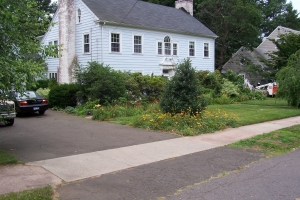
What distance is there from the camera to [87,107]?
57.6ft

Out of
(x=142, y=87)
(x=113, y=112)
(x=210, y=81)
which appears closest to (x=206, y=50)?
(x=210, y=81)

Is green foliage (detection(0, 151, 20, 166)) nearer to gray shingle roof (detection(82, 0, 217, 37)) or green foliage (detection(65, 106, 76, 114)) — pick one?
green foliage (detection(65, 106, 76, 114))

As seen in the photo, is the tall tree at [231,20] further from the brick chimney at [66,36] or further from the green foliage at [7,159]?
the green foliage at [7,159]

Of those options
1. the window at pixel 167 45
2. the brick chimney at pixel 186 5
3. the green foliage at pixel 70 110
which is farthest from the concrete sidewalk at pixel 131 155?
the brick chimney at pixel 186 5

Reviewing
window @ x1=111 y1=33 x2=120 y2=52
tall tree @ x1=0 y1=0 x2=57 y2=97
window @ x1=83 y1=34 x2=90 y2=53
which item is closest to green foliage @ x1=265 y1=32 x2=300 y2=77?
window @ x1=111 y1=33 x2=120 y2=52

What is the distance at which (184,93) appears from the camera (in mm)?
12992

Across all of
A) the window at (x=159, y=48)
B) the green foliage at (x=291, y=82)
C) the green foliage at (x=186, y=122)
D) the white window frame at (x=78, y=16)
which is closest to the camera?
the green foliage at (x=186, y=122)

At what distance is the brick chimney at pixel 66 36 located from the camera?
960 inches

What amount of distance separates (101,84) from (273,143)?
10161 millimetres

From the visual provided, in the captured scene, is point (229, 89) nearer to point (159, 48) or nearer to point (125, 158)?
point (159, 48)

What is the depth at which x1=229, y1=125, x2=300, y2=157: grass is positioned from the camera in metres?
9.49

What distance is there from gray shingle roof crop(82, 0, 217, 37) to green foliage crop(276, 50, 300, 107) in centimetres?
1107

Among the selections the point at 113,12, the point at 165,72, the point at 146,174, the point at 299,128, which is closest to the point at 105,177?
the point at 146,174

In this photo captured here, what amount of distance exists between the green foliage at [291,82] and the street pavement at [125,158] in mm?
6528
